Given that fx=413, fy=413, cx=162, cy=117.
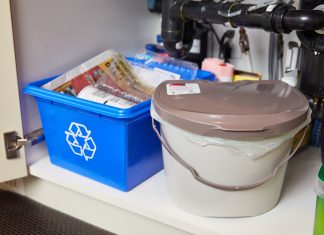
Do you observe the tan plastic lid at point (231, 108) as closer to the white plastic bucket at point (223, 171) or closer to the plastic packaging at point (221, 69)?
the white plastic bucket at point (223, 171)

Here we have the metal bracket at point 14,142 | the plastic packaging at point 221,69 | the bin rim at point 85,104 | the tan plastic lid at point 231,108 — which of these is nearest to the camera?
the tan plastic lid at point 231,108

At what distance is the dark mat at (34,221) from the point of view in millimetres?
934

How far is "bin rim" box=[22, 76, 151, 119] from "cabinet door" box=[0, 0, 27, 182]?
4 centimetres

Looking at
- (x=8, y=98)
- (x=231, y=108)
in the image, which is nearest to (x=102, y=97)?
(x=8, y=98)

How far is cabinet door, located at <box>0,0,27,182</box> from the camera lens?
0.84 m

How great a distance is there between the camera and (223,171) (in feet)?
2.35

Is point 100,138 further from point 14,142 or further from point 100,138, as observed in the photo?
point 14,142

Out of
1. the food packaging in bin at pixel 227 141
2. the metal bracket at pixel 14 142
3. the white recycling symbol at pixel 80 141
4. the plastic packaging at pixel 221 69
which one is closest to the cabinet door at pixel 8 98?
the metal bracket at pixel 14 142

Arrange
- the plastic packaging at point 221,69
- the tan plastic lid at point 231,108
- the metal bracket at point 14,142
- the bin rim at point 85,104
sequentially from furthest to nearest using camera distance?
the plastic packaging at point 221,69 → the metal bracket at point 14,142 → the bin rim at point 85,104 → the tan plastic lid at point 231,108

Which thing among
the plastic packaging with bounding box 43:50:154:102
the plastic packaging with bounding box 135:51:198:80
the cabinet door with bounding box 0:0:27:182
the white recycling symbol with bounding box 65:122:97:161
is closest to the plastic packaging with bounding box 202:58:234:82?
the plastic packaging with bounding box 135:51:198:80

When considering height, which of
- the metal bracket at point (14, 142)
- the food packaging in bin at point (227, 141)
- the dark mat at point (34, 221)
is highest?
the food packaging in bin at point (227, 141)

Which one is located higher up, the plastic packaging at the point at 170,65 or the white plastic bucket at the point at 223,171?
the plastic packaging at the point at 170,65

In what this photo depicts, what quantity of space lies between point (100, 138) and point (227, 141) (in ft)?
0.99

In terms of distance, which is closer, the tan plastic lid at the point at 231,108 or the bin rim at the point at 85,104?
the tan plastic lid at the point at 231,108
